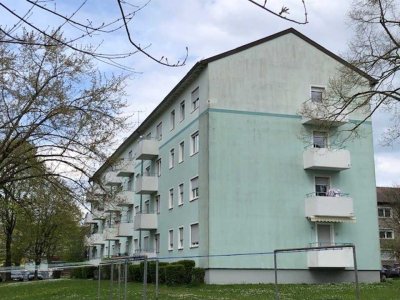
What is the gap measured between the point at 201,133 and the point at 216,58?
14.4 ft

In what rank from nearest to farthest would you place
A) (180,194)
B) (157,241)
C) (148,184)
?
(180,194) → (157,241) → (148,184)

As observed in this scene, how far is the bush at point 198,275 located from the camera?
2981cm

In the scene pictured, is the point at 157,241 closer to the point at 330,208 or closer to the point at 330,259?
the point at 330,259

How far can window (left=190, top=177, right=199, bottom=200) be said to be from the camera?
33781 millimetres

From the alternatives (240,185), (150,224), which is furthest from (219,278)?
(150,224)

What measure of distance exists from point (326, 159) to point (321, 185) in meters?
1.99

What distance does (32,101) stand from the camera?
19.0 metres

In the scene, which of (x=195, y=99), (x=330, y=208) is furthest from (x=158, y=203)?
(x=330, y=208)

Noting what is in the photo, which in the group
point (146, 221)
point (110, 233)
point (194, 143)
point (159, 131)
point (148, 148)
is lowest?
point (110, 233)

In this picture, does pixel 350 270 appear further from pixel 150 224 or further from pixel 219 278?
pixel 150 224

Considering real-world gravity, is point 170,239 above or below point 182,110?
below

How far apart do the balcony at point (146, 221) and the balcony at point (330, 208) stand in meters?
13.4

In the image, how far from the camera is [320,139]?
34.0 meters

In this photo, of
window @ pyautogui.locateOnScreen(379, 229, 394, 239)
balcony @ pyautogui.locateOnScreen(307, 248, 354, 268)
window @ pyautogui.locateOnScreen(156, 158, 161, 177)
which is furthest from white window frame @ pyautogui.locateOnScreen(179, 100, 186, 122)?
window @ pyautogui.locateOnScreen(379, 229, 394, 239)
